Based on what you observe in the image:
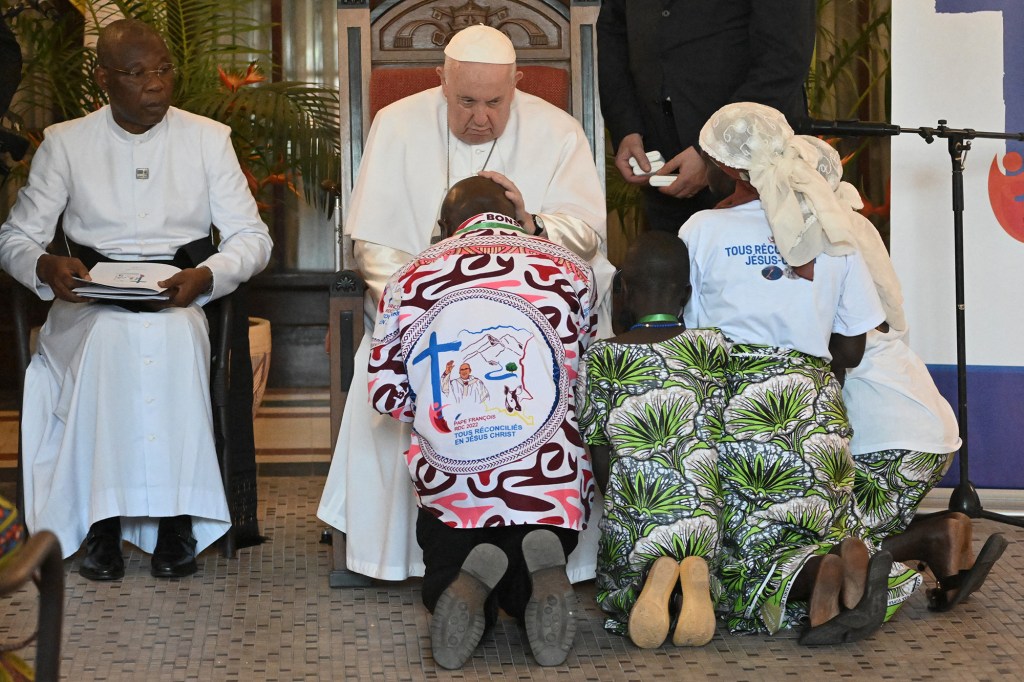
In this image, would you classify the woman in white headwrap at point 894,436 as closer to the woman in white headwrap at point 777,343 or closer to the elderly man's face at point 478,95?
the woman in white headwrap at point 777,343

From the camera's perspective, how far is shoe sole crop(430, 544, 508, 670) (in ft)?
10.3

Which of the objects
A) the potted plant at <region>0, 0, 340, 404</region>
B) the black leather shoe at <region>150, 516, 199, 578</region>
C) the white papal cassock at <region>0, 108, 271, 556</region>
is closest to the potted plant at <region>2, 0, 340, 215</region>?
the potted plant at <region>0, 0, 340, 404</region>

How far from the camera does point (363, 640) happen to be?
3.47 m

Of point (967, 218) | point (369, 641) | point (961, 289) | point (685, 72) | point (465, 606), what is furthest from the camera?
point (967, 218)

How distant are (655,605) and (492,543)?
429 mm

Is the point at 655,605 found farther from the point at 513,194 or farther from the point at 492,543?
the point at 513,194

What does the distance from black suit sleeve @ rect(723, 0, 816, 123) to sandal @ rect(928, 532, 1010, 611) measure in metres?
1.52

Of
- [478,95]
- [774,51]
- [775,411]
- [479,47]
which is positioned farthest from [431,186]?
[775,411]

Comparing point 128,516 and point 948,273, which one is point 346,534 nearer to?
point 128,516

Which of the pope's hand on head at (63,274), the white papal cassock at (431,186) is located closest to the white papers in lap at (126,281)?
the pope's hand on head at (63,274)

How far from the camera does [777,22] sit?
166 inches

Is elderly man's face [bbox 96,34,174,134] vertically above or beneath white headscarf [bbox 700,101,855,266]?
above

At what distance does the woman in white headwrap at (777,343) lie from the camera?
345cm

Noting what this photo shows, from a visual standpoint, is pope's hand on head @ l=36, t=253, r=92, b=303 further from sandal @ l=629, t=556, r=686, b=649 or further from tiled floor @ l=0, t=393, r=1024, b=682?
sandal @ l=629, t=556, r=686, b=649
